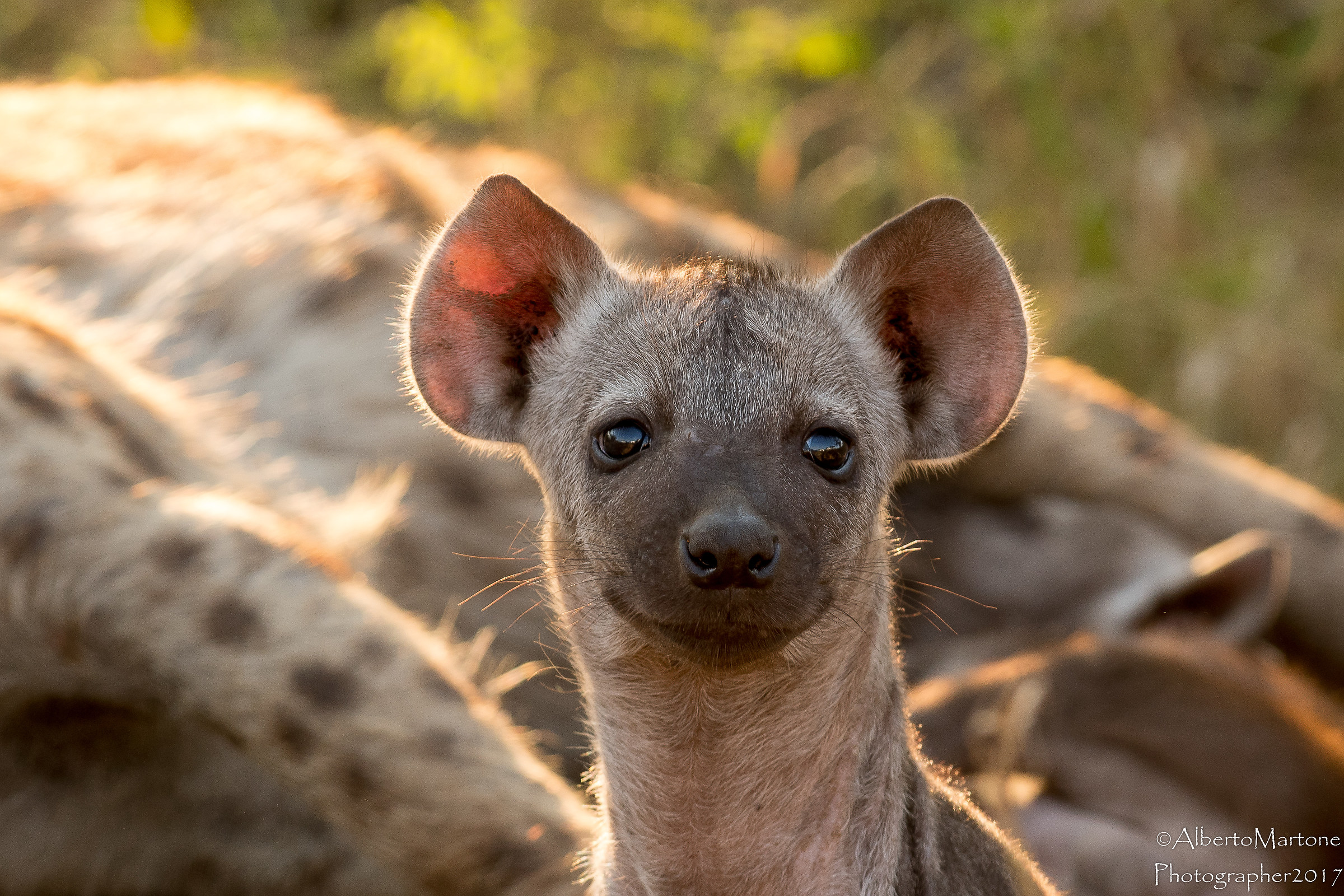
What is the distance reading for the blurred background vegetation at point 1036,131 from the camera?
471 centimetres

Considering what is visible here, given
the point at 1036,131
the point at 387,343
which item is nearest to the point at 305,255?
the point at 387,343

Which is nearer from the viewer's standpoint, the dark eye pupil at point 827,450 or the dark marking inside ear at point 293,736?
the dark eye pupil at point 827,450

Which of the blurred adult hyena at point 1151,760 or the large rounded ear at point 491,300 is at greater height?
the large rounded ear at point 491,300

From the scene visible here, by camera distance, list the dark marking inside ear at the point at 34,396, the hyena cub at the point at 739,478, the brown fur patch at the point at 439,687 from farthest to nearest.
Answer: the dark marking inside ear at the point at 34,396 < the brown fur patch at the point at 439,687 < the hyena cub at the point at 739,478

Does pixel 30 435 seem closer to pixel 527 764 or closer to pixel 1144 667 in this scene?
pixel 527 764

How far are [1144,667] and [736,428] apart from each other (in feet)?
5.25

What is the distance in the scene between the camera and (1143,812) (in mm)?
2979

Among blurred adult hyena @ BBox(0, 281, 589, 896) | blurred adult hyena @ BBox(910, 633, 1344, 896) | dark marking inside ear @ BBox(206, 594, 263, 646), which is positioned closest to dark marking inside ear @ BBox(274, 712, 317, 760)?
blurred adult hyena @ BBox(0, 281, 589, 896)

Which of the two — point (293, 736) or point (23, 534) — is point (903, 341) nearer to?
point (293, 736)

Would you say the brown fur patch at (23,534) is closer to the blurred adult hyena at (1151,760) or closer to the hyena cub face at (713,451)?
the hyena cub face at (713,451)

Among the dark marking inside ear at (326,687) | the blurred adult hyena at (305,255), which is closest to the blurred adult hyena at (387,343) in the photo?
the blurred adult hyena at (305,255)

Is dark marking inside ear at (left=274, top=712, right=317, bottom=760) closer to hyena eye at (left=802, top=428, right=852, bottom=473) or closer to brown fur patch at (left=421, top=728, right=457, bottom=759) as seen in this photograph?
brown fur patch at (left=421, top=728, right=457, bottom=759)

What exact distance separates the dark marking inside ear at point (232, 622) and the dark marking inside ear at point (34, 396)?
1.66 ft

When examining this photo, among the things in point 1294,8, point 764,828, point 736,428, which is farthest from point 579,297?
point 1294,8
